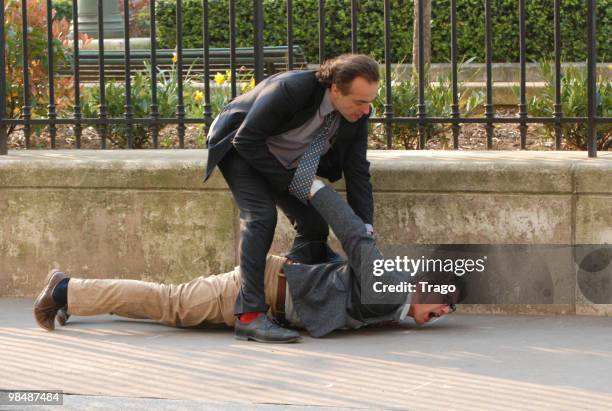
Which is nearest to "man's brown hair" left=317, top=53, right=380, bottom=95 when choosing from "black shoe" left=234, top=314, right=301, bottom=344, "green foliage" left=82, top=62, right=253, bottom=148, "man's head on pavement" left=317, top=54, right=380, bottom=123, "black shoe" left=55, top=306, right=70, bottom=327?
"man's head on pavement" left=317, top=54, right=380, bottom=123

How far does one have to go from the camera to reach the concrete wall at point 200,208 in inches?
237

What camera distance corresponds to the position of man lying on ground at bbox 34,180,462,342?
17.9ft

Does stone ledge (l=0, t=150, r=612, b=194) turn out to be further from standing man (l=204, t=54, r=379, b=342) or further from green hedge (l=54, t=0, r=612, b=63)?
green hedge (l=54, t=0, r=612, b=63)

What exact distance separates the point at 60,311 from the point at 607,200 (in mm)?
2862

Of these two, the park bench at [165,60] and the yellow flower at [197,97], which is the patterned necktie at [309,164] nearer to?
the yellow flower at [197,97]

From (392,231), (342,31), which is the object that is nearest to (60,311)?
(392,231)

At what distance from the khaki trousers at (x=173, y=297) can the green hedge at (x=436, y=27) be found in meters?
9.80

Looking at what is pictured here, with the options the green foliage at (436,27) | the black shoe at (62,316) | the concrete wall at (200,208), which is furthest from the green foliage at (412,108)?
the green foliage at (436,27)

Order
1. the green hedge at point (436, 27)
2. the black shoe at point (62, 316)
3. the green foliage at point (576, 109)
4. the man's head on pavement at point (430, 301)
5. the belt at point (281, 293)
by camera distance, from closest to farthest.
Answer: the man's head on pavement at point (430, 301) → the belt at point (281, 293) → the black shoe at point (62, 316) → the green foliage at point (576, 109) → the green hedge at point (436, 27)

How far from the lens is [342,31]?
1569 cm

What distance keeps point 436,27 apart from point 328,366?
37.4ft

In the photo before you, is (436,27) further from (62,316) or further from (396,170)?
(62,316)

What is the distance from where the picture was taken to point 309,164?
220 inches

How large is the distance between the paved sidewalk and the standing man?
0.38 metres
